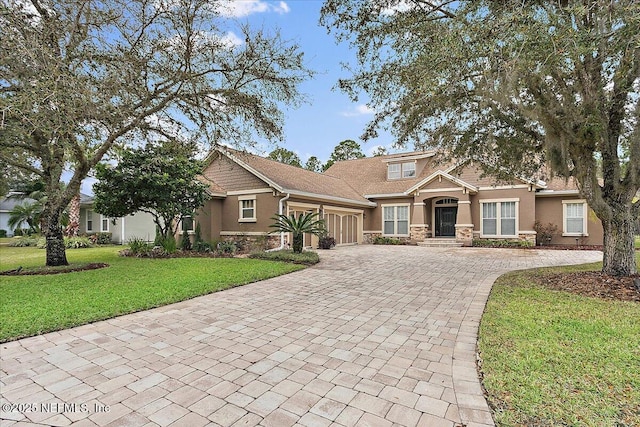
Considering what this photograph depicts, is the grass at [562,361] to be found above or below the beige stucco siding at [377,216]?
below

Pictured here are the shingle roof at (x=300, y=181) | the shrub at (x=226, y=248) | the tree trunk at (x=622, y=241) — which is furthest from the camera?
the shingle roof at (x=300, y=181)

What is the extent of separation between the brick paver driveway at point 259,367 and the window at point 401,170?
650 inches

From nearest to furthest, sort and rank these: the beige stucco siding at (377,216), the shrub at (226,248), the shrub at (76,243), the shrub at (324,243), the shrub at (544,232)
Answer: the shrub at (226,248) → the shrub at (324,243) → the shrub at (544,232) → the shrub at (76,243) → the beige stucco siding at (377,216)

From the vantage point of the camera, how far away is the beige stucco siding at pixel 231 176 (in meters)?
15.9

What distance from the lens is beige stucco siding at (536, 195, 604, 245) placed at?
1664 cm

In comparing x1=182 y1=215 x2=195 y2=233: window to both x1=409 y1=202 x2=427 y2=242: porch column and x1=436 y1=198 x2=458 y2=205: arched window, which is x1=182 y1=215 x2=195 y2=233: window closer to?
x1=409 y1=202 x2=427 y2=242: porch column

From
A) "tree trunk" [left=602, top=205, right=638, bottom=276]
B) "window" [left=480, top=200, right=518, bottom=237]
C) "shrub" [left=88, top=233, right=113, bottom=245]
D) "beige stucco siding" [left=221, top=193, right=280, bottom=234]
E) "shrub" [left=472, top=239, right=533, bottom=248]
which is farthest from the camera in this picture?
"shrub" [left=88, top=233, right=113, bottom=245]

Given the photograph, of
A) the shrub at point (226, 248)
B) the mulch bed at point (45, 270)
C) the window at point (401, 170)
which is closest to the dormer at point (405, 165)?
the window at point (401, 170)

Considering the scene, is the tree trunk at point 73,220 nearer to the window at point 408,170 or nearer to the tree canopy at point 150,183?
the tree canopy at point 150,183

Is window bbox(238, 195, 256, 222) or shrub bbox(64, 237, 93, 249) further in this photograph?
shrub bbox(64, 237, 93, 249)

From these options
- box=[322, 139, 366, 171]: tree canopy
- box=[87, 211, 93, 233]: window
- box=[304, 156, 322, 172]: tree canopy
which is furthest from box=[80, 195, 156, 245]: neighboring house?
box=[304, 156, 322, 172]: tree canopy

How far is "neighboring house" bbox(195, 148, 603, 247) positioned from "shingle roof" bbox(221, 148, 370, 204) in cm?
9

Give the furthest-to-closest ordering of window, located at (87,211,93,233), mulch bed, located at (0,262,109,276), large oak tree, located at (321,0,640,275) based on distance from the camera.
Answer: window, located at (87,211,93,233) → mulch bed, located at (0,262,109,276) → large oak tree, located at (321,0,640,275)

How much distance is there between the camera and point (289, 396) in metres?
2.94
